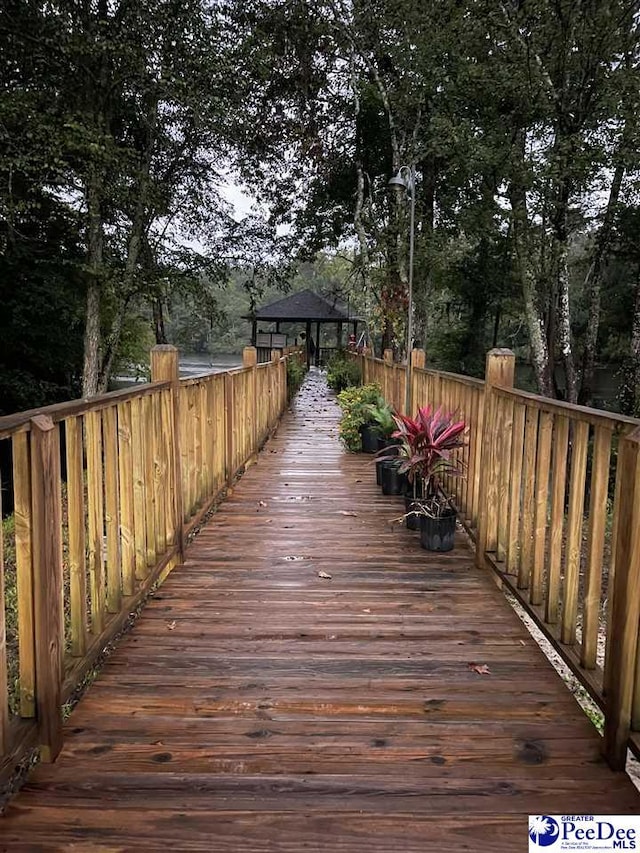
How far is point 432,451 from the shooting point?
3.69m

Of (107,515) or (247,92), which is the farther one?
(247,92)

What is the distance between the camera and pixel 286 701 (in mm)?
1992

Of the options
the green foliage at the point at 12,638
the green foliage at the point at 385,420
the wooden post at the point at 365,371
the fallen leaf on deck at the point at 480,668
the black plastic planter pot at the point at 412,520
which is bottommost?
the green foliage at the point at 12,638

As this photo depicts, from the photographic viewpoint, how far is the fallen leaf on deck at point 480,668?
2186mm

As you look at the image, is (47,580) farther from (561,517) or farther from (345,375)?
(345,375)

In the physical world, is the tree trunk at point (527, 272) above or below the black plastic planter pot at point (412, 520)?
above

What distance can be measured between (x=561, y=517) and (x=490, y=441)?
0.95 metres

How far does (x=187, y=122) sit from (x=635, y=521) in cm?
1433

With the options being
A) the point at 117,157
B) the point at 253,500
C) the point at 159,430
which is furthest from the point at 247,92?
the point at 159,430

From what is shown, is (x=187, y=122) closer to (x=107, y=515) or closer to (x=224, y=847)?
(x=107, y=515)

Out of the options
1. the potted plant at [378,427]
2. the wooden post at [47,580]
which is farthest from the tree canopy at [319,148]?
the wooden post at [47,580]

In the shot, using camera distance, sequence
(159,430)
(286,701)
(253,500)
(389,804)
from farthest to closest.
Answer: (253,500), (159,430), (286,701), (389,804)

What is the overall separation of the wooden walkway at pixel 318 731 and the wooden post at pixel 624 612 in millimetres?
133

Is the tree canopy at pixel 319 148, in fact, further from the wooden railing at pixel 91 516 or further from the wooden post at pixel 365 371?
the wooden railing at pixel 91 516
